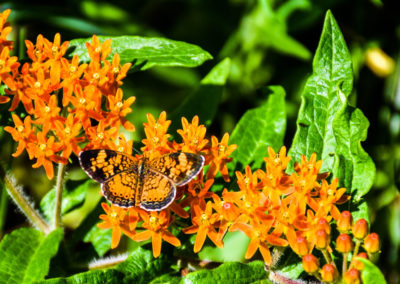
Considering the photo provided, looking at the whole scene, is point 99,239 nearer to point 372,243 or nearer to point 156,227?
point 156,227

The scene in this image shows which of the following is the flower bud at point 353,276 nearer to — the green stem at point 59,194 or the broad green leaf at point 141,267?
the broad green leaf at point 141,267

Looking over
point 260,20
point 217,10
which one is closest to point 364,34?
point 260,20

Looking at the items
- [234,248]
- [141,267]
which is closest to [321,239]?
[141,267]

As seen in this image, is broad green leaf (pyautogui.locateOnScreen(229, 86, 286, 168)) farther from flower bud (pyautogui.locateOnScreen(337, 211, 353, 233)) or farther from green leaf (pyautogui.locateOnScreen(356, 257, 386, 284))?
green leaf (pyautogui.locateOnScreen(356, 257, 386, 284))

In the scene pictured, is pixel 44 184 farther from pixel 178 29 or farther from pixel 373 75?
pixel 373 75

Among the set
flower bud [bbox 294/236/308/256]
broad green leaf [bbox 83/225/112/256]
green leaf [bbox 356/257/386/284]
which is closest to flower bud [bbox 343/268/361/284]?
green leaf [bbox 356/257/386/284]

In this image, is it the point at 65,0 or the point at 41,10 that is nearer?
the point at 41,10

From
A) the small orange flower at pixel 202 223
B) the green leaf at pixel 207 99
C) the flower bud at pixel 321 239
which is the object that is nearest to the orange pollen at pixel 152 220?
the small orange flower at pixel 202 223
